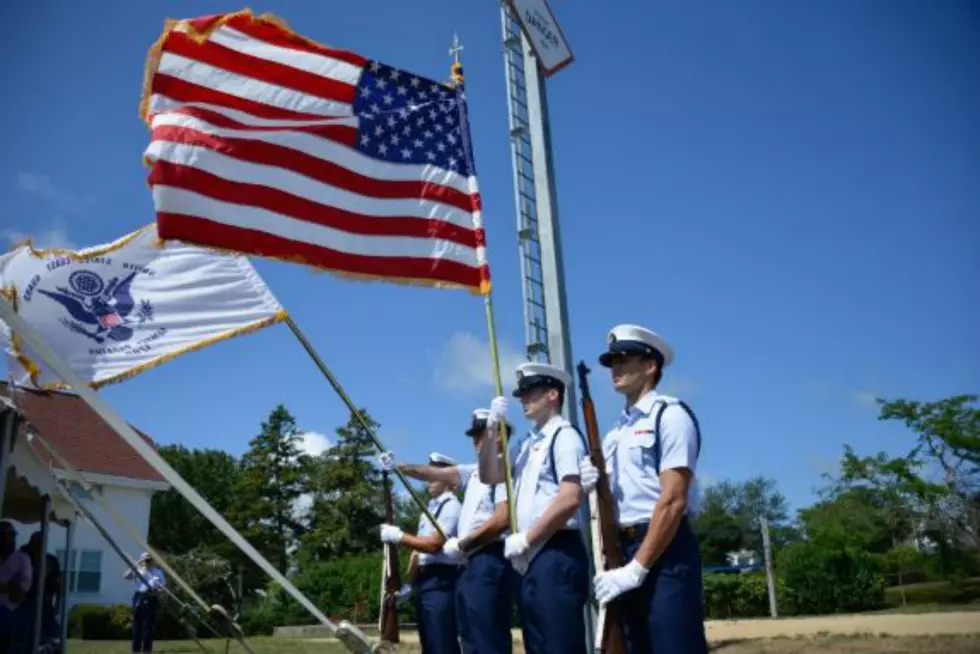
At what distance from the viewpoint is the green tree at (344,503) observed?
41938mm

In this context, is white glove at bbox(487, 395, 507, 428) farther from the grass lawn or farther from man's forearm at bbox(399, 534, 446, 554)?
the grass lawn

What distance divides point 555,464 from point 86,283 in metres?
4.44

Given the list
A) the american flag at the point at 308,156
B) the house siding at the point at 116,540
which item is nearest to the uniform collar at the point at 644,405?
the american flag at the point at 308,156

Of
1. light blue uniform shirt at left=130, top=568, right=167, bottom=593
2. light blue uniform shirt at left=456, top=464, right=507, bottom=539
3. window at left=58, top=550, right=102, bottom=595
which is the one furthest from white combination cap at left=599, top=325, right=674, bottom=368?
window at left=58, top=550, right=102, bottom=595

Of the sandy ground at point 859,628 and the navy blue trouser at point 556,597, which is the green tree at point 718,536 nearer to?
the sandy ground at point 859,628

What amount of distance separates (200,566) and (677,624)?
91.8 ft

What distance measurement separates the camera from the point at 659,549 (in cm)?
344

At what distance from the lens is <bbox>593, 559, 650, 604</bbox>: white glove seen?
3439 mm

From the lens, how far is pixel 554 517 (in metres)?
3.98

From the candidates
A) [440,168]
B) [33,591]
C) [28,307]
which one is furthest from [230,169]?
[33,591]

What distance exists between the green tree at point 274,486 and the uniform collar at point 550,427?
39695mm

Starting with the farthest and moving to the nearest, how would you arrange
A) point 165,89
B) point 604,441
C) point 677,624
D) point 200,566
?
point 200,566 < point 165,89 < point 604,441 < point 677,624

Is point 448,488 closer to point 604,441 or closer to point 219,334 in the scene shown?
point 219,334

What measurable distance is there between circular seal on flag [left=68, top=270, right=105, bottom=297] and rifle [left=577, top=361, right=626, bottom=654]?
14.7 ft
